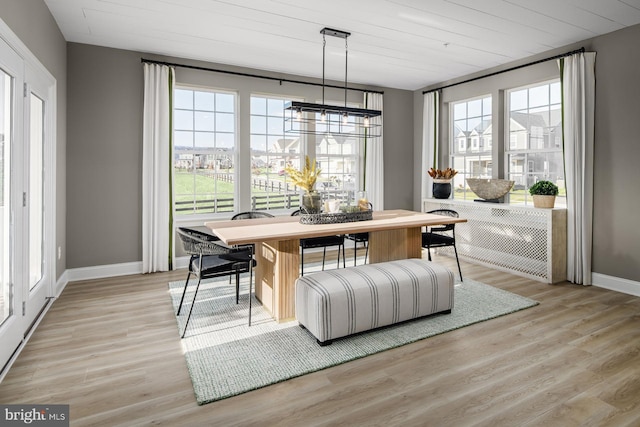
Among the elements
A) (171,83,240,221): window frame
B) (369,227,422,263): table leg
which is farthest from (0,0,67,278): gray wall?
(369,227,422,263): table leg

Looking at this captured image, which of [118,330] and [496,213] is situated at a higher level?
[496,213]

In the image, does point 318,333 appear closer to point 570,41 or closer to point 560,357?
point 560,357

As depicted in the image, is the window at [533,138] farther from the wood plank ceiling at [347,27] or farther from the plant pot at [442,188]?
the plant pot at [442,188]

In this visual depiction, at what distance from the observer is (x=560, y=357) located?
2.49 metres

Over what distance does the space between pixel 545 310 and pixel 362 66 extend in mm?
3578

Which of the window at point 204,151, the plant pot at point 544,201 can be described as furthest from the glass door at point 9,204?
the plant pot at point 544,201

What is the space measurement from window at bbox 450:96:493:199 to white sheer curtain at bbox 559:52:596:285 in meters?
1.24

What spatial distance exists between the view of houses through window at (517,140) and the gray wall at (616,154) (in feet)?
1.71

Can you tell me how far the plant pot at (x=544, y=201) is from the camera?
4250 millimetres

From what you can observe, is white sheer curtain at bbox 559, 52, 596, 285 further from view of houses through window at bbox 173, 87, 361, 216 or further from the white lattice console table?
view of houses through window at bbox 173, 87, 361, 216

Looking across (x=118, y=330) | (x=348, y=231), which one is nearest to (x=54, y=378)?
(x=118, y=330)
